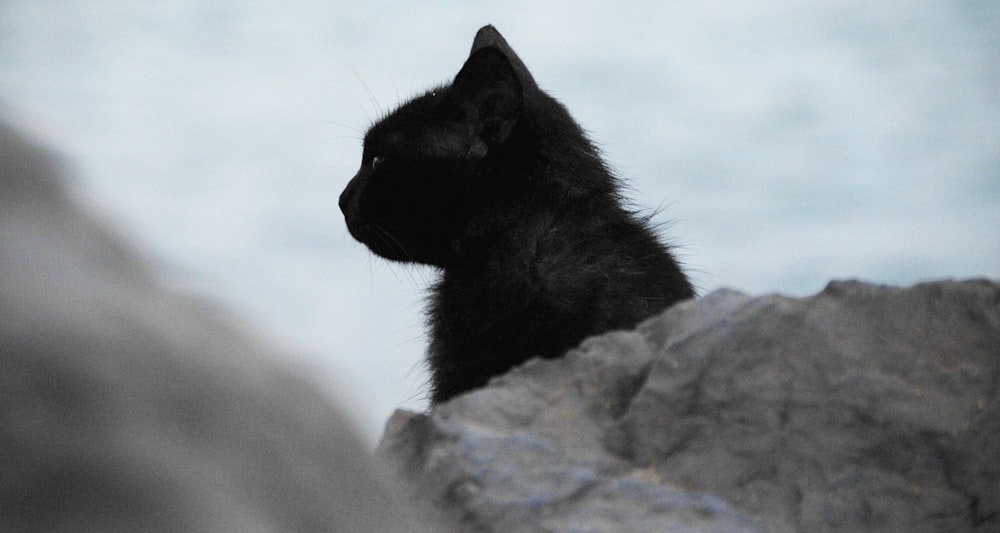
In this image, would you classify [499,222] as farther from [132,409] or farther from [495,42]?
[132,409]

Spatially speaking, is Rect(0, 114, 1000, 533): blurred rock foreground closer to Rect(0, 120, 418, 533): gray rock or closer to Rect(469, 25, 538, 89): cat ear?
Rect(0, 120, 418, 533): gray rock

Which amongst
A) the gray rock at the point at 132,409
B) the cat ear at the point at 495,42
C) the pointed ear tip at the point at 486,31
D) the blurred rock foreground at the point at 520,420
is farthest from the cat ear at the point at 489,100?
the gray rock at the point at 132,409

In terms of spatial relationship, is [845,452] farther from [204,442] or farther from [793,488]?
[204,442]

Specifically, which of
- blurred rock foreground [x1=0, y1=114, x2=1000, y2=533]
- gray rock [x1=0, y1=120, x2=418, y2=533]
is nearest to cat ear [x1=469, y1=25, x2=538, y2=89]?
blurred rock foreground [x1=0, y1=114, x2=1000, y2=533]

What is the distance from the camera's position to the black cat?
2428 millimetres

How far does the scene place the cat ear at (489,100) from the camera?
2852 millimetres

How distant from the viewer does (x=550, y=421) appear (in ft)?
4.09

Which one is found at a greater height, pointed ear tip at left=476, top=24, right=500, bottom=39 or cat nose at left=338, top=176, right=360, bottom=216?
pointed ear tip at left=476, top=24, right=500, bottom=39

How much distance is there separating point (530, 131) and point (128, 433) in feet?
7.42

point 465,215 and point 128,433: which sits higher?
point 465,215

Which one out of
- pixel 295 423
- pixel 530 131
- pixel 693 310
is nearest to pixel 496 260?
pixel 530 131

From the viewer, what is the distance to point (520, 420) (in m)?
1.25

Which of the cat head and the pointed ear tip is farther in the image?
the pointed ear tip

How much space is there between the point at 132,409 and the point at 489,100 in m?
2.22
